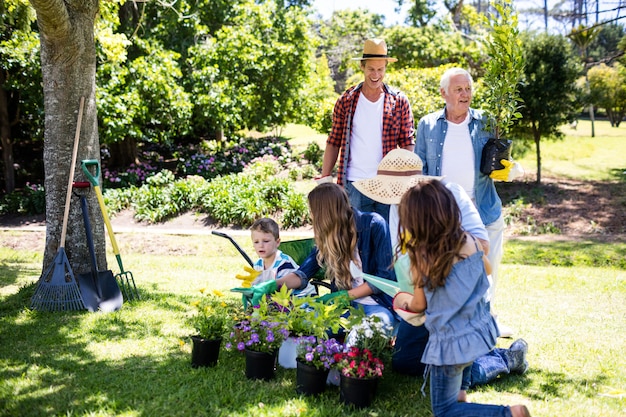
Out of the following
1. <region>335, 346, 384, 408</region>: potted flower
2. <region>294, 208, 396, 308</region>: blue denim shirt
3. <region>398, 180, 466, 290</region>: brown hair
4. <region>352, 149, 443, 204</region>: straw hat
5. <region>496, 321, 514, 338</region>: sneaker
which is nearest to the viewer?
<region>398, 180, 466, 290</region>: brown hair

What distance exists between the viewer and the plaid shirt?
465 cm

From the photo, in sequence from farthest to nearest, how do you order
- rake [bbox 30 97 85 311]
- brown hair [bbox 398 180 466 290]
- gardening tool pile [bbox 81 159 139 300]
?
gardening tool pile [bbox 81 159 139 300], rake [bbox 30 97 85 311], brown hair [bbox 398 180 466 290]

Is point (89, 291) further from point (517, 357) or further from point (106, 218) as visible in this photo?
point (517, 357)

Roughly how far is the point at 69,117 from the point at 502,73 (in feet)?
11.9

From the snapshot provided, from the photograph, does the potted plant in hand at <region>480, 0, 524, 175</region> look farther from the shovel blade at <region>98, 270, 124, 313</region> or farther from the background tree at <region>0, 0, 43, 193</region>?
the background tree at <region>0, 0, 43, 193</region>

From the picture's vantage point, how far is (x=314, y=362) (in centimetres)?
321

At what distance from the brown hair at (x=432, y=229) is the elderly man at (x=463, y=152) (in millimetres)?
1492

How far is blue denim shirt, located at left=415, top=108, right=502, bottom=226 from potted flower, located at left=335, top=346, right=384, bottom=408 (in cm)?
150

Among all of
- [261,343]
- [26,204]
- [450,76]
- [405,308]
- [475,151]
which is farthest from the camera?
[26,204]

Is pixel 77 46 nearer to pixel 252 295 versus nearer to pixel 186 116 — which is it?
pixel 252 295

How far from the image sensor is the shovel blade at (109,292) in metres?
5.11

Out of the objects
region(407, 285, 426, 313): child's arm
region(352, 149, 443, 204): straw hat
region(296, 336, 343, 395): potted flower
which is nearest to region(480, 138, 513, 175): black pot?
region(352, 149, 443, 204): straw hat

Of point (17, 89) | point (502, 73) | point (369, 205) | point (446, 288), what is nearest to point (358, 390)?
point (446, 288)

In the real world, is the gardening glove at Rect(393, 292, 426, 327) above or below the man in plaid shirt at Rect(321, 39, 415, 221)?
below
